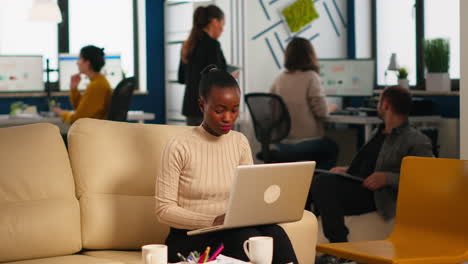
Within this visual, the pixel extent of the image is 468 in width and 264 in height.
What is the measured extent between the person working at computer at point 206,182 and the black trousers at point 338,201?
1.34m

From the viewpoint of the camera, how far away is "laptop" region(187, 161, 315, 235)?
214 centimetres

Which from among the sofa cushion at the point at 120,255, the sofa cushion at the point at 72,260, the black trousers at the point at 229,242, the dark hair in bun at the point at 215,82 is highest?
the dark hair in bun at the point at 215,82

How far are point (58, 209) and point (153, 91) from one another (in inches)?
197

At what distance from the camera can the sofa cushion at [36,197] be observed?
2.49m

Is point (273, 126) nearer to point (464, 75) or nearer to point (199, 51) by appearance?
point (199, 51)

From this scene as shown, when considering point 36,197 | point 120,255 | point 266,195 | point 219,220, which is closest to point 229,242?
point 219,220

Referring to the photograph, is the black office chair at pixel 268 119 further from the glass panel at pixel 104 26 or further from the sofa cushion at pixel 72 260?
the sofa cushion at pixel 72 260

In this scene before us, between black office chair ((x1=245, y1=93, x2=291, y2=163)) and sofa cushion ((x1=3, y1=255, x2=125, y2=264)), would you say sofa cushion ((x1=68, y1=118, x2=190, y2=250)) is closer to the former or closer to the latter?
sofa cushion ((x1=3, y1=255, x2=125, y2=264))

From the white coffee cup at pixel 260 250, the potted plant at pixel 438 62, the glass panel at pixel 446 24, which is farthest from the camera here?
the glass panel at pixel 446 24

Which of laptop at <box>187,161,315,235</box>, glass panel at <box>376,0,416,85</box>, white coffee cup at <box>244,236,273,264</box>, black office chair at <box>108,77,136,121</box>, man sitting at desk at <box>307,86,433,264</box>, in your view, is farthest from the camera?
glass panel at <box>376,0,416,85</box>

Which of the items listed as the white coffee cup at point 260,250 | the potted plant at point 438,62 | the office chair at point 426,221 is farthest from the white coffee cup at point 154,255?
the potted plant at point 438,62

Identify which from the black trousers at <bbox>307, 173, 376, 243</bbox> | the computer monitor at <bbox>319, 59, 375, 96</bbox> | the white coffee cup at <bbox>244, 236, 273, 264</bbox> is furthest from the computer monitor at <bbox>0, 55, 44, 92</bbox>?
the white coffee cup at <bbox>244, 236, 273, 264</bbox>

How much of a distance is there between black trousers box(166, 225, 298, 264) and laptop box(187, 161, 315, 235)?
0.24ft

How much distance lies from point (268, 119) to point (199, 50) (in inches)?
28.3
